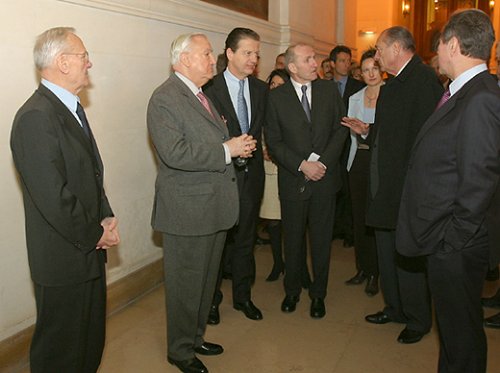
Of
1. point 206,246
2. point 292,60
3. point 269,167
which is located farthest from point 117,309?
point 292,60

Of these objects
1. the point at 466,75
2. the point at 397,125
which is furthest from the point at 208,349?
the point at 466,75

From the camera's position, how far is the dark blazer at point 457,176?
2406 mm

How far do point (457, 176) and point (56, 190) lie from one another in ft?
6.02

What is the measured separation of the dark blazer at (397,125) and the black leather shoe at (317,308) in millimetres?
927

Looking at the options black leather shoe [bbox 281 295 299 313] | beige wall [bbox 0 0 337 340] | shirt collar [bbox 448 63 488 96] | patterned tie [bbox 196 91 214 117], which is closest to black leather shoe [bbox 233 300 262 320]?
black leather shoe [bbox 281 295 299 313]

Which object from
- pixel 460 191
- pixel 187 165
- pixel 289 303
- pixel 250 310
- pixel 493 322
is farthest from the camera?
pixel 289 303

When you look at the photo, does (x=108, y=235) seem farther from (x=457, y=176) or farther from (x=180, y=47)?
(x=457, y=176)

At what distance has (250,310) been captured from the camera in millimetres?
4234

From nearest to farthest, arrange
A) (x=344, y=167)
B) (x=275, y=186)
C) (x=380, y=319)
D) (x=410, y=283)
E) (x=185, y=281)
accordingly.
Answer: (x=185, y=281) < (x=410, y=283) < (x=380, y=319) < (x=275, y=186) < (x=344, y=167)

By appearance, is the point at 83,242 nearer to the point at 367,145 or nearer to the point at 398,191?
the point at 398,191

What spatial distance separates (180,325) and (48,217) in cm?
131

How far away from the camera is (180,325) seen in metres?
3.36

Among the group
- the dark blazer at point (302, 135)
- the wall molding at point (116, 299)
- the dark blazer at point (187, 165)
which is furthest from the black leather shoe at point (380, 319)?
the wall molding at point (116, 299)

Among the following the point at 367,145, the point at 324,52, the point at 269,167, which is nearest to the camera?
the point at 367,145
